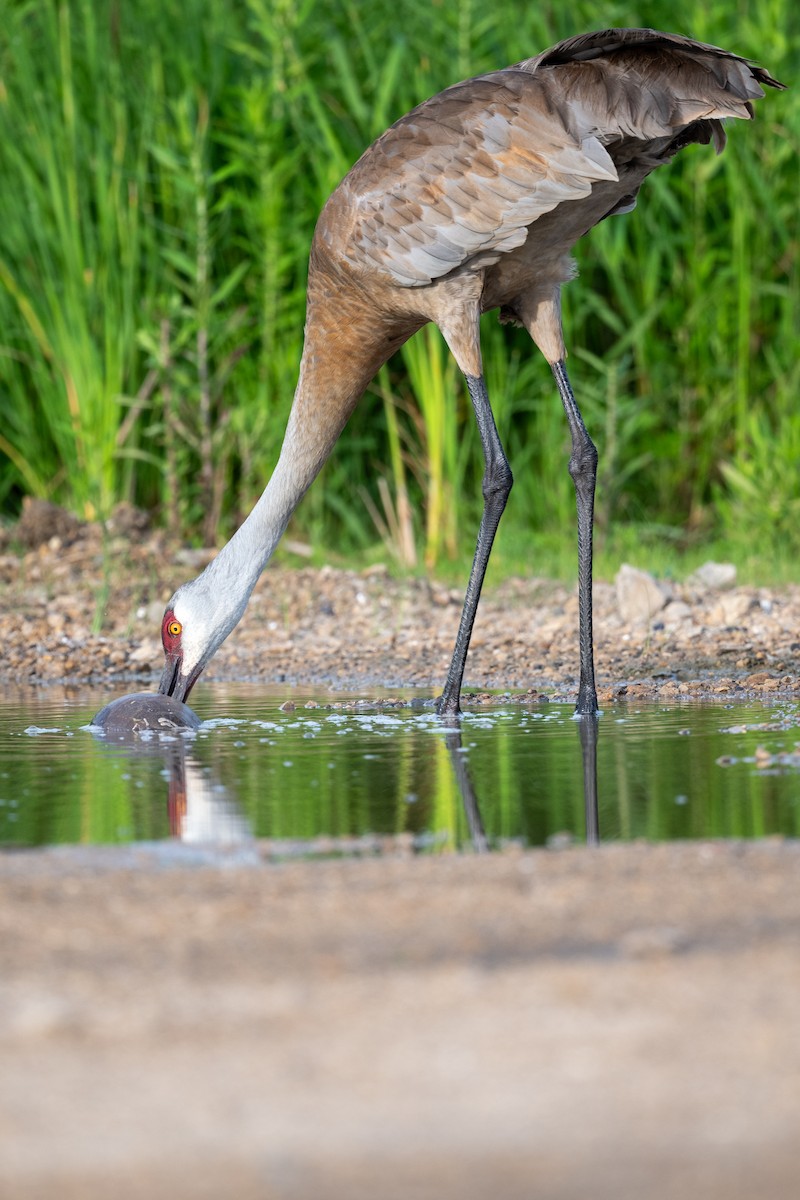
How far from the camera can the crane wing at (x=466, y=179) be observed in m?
6.02

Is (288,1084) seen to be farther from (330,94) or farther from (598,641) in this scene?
(330,94)

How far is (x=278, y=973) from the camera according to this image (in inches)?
105

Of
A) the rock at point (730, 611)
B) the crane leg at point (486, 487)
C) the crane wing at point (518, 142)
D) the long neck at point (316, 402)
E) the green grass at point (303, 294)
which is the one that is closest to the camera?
the crane wing at point (518, 142)

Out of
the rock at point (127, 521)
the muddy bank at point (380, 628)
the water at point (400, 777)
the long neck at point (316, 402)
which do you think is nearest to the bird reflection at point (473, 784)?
the water at point (400, 777)

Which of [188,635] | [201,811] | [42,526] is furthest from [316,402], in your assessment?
Answer: [42,526]

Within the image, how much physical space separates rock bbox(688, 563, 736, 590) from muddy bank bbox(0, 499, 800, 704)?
0.01 m

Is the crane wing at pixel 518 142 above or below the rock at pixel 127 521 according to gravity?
above

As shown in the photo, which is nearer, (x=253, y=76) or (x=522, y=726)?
(x=522, y=726)

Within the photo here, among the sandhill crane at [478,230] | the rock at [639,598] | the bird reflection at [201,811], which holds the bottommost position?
the bird reflection at [201,811]

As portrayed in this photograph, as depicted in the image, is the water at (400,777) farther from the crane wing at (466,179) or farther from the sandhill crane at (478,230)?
the crane wing at (466,179)

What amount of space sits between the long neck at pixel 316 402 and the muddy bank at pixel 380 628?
2.35ft

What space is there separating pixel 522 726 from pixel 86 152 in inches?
224

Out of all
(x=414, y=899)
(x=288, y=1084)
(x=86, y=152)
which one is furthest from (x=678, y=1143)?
(x=86, y=152)

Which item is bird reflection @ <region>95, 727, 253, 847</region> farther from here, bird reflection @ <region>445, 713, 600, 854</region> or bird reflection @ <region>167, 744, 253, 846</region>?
bird reflection @ <region>445, 713, 600, 854</region>
